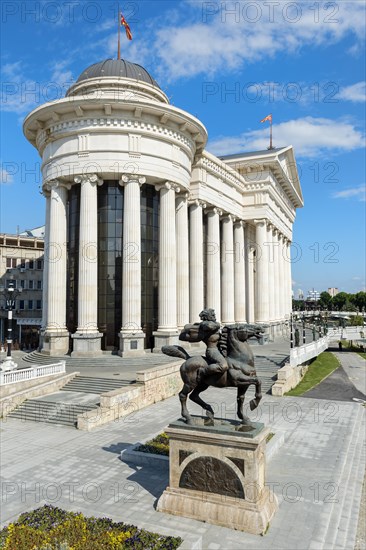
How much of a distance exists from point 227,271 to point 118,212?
16.9m

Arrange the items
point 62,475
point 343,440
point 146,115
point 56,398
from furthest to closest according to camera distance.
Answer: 1. point 146,115
2. point 56,398
3. point 343,440
4. point 62,475

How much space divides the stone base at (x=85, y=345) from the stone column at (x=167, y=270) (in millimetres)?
4923

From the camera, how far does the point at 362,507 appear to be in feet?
35.1

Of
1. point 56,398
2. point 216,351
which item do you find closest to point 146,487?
point 216,351

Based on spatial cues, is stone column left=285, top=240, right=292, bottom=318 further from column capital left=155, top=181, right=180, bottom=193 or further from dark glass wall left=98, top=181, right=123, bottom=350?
dark glass wall left=98, top=181, right=123, bottom=350

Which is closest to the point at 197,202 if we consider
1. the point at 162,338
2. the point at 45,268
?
the point at 162,338

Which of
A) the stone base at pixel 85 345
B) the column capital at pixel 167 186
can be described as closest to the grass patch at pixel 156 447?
the stone base at pixel 85 345

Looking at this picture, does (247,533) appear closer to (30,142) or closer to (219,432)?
(219,432)

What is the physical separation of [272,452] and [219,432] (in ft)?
17.6

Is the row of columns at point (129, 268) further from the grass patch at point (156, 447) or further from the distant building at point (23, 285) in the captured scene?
the distant building at point (23, 285)

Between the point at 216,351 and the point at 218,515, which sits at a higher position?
the point at 216,351

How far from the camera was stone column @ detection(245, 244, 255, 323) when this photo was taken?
5384 cm

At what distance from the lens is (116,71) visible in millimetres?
35969

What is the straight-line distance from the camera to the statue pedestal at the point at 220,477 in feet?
31.1
